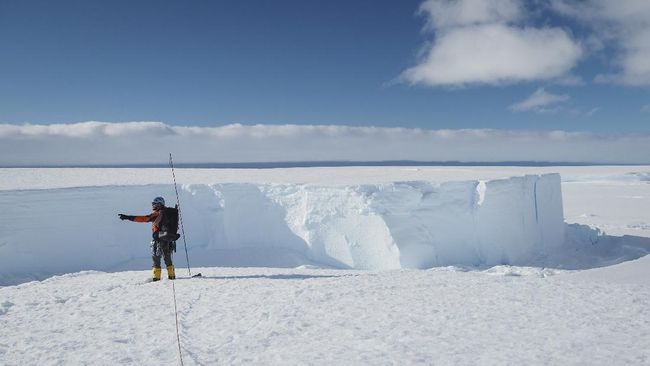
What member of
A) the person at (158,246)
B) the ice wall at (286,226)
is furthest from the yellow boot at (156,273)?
the ice wall at (286,226)

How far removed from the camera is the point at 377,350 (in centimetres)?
364

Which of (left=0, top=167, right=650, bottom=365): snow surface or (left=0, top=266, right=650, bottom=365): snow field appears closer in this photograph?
(left=0, top=266, right=650, bottom=365): snow field

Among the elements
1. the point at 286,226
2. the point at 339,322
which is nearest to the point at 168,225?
the point at 339,322

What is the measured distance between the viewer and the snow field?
358 cm

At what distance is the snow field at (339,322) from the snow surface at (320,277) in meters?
0.02

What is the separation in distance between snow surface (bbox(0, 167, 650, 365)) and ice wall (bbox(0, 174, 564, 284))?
4cm

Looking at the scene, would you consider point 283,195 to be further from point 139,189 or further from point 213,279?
point 213,279

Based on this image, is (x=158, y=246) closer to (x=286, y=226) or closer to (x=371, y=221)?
(x=286, y=226)

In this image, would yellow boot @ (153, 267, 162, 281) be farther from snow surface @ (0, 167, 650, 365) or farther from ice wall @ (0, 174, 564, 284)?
ice wall @ (0, 174, 564, 284)

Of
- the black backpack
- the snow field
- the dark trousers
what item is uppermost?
the black backpack

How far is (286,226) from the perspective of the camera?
12430 mm

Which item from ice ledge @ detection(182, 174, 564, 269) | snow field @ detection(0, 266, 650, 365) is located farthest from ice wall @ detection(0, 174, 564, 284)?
snow field @ detection(0, 266, 650, 365)

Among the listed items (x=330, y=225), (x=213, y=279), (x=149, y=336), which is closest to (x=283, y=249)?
(x=330, y=225)

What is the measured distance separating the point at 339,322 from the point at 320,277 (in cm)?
310
